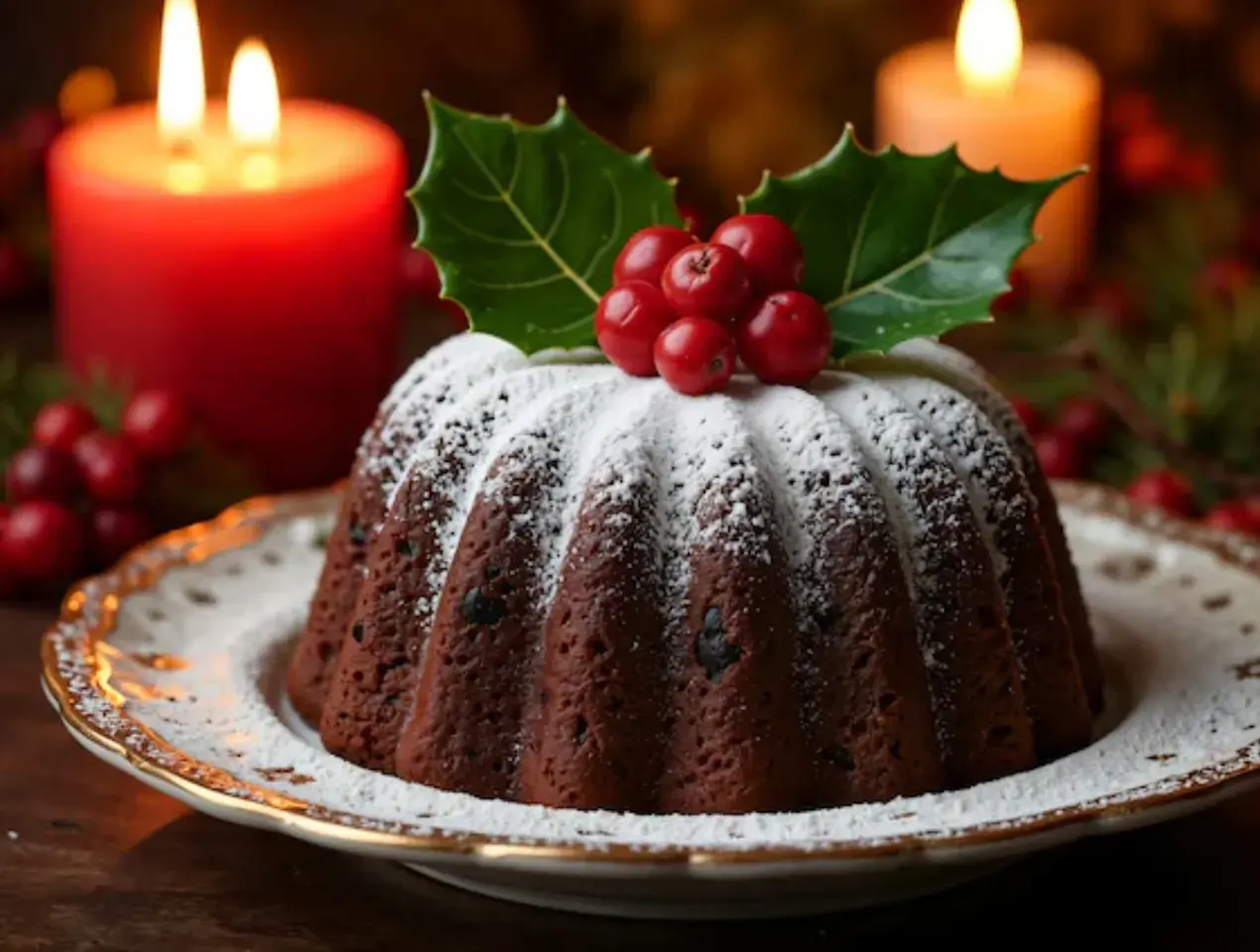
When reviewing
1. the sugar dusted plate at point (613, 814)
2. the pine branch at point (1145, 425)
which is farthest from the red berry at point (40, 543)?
the pine branch at point (1145, 425)

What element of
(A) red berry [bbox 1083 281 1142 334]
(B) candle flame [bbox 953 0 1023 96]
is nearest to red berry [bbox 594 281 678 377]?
(A) red berry [bbox 1083 281 1142 334]

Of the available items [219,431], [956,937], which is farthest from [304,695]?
[219,431]

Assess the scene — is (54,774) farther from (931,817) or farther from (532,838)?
(931,817)

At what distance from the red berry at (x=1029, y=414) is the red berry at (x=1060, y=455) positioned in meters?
0.02

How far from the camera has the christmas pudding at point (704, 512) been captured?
5.69ft

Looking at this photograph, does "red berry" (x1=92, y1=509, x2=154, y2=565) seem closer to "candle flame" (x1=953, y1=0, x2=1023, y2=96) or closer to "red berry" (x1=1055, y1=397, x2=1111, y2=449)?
"red berry" (x1=1055, y1=397, x2=1111, y2=449)

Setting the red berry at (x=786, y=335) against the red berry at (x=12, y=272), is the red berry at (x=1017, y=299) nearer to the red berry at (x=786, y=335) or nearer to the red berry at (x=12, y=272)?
the red berry at (x=786, y=335)

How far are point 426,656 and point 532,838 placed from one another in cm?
36

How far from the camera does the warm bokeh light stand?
2857 mm

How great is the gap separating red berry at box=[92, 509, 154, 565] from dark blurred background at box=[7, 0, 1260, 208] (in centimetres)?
183

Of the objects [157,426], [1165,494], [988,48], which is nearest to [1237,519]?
[1165,494]

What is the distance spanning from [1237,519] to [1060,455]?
0.95ft

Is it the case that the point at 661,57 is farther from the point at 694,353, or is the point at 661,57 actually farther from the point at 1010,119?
the point at 694,353

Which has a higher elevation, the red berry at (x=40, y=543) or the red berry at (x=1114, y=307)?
the red berry at (x=1114, y=307)
